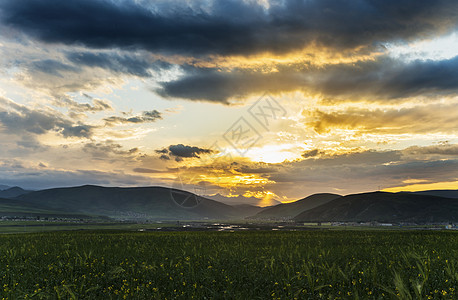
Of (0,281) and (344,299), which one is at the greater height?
(344,299)

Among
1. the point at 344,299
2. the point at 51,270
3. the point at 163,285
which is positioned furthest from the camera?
the point at 51,270

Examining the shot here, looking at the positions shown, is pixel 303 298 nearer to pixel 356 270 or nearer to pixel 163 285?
pixel 356 270

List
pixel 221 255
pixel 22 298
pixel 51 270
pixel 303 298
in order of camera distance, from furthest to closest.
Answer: pixel 221 255
pixel 51 270
pixel 22 298
pixel 303 298

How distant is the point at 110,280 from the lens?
1424 cm

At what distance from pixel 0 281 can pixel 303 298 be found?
13652mm

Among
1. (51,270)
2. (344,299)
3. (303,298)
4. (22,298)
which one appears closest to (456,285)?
(344,299)

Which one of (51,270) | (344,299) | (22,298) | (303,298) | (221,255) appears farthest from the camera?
(221,255)

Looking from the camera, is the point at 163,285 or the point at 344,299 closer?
the point at 344,299

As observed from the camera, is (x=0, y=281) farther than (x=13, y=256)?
No

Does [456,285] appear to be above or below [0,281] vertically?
above

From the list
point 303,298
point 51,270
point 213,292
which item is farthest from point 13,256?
point 303,298

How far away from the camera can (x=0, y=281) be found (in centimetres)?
1470

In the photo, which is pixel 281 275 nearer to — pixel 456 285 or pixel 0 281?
pixel 456 285

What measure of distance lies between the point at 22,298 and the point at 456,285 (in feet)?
50.6
